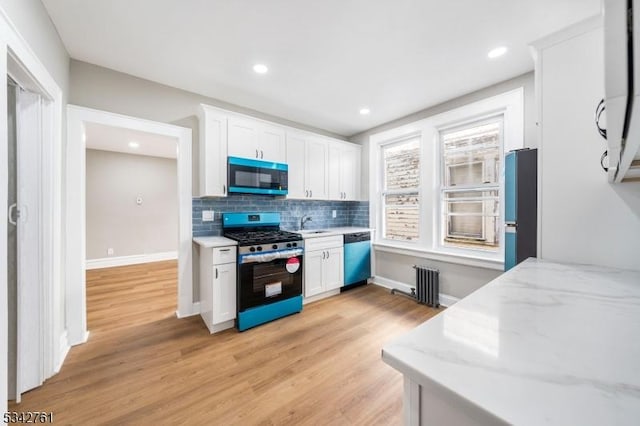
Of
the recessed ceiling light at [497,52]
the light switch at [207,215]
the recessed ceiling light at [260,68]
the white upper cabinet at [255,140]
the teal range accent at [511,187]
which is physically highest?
the recessed ceiling light at [260,68]

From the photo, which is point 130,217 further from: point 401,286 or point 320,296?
point 401,286

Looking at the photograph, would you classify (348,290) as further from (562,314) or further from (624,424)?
(624,424)

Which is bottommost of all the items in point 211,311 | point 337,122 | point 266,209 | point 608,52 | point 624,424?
point 211,311

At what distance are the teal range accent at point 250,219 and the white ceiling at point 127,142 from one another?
1667 mm

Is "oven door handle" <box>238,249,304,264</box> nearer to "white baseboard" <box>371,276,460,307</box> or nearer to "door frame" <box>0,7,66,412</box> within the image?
"door frame" <box>0,7,66,412</box>

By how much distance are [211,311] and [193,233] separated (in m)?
0.96

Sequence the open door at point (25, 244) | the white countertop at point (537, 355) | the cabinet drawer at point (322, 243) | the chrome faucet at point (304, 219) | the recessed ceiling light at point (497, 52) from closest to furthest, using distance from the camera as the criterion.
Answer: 1. the white countertop at point (537, 355)
2. the open door at point (25, 244)
3. the recessed ceiling light at point (497, 52)
4. the cabinet drawer at point (322, 243)
5. the chrome faucet at point (304, 219)

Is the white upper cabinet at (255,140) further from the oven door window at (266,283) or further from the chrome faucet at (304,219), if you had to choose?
the oven door window at (266,283)

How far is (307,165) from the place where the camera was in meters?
3.58

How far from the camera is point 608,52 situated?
15.4 inches

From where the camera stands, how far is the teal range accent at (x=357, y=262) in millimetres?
3631

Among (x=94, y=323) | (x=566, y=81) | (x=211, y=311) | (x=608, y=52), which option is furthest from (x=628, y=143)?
(x=94, y=323)

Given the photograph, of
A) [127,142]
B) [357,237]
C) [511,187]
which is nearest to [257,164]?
[357,237]

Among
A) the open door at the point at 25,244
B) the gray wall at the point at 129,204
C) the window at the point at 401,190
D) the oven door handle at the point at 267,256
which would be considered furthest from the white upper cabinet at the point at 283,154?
the gray wall at the point at 129,204
